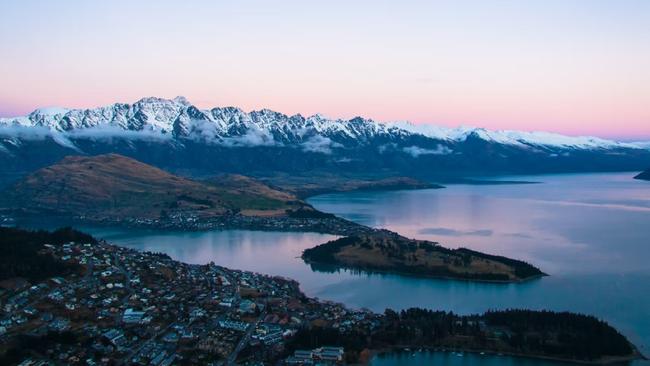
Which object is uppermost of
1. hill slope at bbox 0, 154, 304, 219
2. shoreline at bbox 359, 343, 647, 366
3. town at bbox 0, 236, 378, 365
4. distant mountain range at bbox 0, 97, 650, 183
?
distant mountain range at bbox 0, 97, 650, 183

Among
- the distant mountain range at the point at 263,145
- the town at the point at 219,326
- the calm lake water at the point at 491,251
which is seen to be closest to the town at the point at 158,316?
the town at the point at 219,326

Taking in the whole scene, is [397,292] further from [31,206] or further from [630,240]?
[31,206]

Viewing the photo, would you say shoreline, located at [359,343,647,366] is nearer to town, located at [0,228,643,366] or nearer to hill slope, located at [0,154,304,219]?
town, located at [0,228,643,366]

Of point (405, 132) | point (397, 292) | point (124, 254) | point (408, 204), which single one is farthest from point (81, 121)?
point (397, 292)

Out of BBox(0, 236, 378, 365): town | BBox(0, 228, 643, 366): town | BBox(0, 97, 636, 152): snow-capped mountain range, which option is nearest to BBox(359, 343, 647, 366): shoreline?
BBox(0, 228, 643, 366): town

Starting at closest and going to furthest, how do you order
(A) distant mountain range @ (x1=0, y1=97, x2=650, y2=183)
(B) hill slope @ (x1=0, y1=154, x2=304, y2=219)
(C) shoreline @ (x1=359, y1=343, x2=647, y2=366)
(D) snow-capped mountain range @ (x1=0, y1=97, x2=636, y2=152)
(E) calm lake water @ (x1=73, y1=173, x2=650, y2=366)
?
(C) shoreline @ (x1=359, y1=343, x2=647, y2=366) < (E) calm lake water @ (x1=73, y1=173, x2=650, y2=366) < (B) hill slope @ (x1=0, y1=154, x2=304, y2=219) < (A) distant mountain range @ (x1=0, y1=97, x2=650, y2=183) < (D) snow-capped mountain range @ (x1=0, y1=97, x2=636, y2=152)

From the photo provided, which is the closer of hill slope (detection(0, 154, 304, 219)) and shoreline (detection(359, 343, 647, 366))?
shoreline (detection(359, 343, 647, 366))

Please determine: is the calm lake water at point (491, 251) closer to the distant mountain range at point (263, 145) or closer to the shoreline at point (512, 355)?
the shoreline at point (512, 355)
